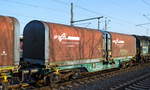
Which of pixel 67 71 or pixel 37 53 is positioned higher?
pixel 37 53

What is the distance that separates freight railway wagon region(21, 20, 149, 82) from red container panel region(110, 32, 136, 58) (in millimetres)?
1357

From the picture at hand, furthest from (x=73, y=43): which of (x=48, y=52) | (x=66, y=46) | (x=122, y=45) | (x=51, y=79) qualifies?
(x=122, y=45)

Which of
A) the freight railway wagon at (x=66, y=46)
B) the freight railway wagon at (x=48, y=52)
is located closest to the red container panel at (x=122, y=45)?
the freight railway wagon at (x=66, y=46)

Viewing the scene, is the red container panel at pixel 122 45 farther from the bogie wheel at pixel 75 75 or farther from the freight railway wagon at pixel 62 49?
the bogie wheel at pixel 75 75

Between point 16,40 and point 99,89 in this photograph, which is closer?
point 16,40

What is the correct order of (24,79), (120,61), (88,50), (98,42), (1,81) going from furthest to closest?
(120,61) < (98,42) < (88,50) < (24,79) < (1,81)

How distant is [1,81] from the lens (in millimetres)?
9750

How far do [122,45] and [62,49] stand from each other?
9736 mm

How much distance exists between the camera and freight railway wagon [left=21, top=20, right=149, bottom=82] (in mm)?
12336

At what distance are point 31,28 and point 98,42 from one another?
19.8ft

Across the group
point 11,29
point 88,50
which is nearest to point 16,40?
point 11,29

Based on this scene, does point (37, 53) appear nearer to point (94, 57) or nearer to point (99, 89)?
point (99, 89)

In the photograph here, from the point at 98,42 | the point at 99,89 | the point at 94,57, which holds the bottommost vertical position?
the point at 99,89

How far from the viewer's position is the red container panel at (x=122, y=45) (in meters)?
19.8
